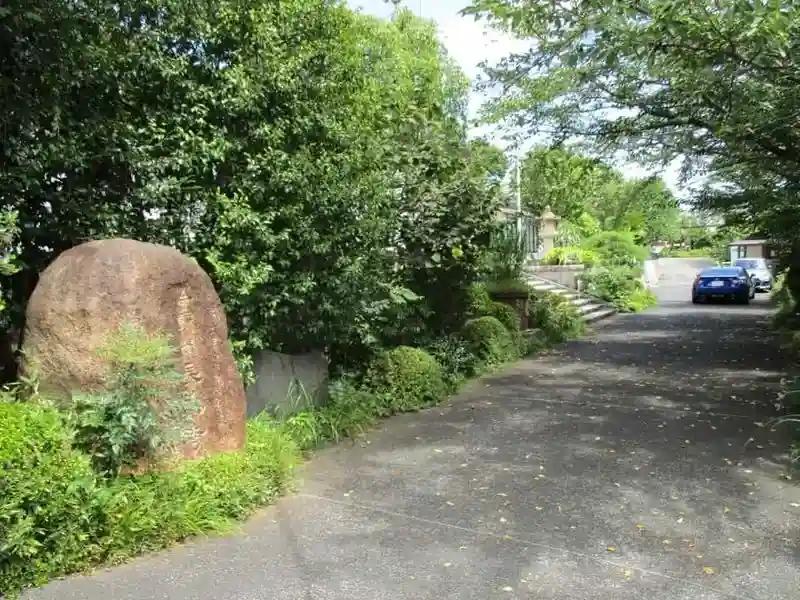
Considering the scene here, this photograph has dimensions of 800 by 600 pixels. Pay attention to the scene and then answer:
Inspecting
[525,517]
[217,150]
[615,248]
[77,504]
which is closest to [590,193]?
[615,248]

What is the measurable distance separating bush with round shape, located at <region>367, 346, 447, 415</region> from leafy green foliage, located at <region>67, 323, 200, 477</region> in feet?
12.2

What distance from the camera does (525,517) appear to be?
493cm

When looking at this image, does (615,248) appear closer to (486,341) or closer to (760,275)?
(760,275)

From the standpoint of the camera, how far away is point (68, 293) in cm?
493

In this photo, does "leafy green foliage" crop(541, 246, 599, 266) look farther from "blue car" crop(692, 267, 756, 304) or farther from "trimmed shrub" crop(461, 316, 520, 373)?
"trimmed shrub" crop(461, 316, 520, 373)

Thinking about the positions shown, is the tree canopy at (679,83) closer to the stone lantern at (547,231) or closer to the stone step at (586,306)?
the stone step at (586,306)

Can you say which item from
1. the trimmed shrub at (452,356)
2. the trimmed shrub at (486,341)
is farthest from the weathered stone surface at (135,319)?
the trimmed shrub at (486,341)

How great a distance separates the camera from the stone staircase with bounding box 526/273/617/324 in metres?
20.3

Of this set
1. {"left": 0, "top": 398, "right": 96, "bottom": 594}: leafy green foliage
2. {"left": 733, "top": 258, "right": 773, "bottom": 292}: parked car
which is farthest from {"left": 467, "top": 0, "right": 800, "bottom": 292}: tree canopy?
{"left": 733, "top": 258, "right": 773, "bottom": 292}: parked car

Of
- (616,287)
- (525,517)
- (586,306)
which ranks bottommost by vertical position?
(525,517)

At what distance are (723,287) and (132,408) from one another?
2598 cm

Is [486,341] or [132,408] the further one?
[486,341]

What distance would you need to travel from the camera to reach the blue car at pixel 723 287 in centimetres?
2653

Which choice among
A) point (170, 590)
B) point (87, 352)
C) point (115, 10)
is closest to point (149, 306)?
point (87, 352)
